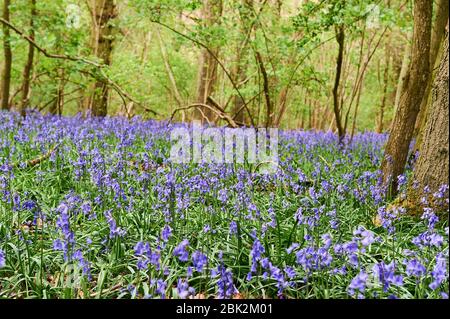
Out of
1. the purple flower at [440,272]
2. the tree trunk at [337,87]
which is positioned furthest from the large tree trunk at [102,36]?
the purple flower at [440,272]

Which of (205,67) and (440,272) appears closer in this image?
(440,272)

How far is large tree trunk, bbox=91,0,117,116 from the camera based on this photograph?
11.8 metres

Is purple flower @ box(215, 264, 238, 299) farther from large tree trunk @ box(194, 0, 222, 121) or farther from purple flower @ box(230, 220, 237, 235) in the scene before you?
large tree trunk @ box(194, 0, 222, 121)

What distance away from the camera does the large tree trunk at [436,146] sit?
148 inches

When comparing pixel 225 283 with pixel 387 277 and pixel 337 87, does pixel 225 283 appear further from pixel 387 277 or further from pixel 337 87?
pixel 337 87

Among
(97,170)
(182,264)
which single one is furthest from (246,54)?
(182,264)

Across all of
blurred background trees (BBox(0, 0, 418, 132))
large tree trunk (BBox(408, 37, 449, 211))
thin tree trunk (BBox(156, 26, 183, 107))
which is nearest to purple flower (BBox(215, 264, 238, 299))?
large tree trunk (BBox(408, 37, 449, 211))

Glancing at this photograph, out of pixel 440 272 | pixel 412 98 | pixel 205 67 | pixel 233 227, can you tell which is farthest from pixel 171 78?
pixel 440 272

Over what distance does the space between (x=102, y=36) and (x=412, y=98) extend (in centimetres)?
923

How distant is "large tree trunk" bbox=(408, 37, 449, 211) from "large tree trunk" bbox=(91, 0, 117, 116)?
920 centimetres

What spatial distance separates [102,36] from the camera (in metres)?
11.9

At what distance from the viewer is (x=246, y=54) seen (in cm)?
1345

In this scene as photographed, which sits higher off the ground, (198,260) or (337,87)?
(337,87)

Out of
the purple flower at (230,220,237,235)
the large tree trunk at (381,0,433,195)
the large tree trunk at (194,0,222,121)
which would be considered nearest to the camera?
the purple flower at (230,220,237,235)
